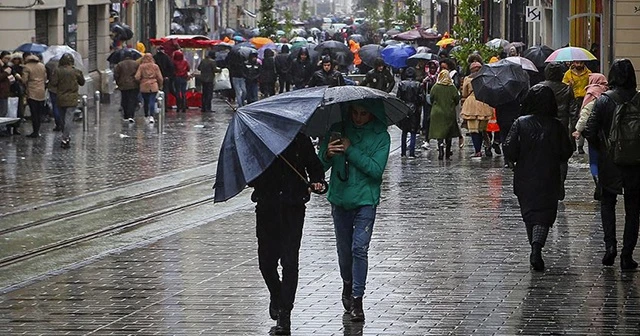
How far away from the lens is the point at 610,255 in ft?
44.0

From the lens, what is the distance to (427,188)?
20.3 metres

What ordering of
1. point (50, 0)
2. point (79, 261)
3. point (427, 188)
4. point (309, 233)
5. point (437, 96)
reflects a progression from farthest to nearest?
1. point (50, 0)
2. point (437, 96)
3. point (427, 188)
4. point (309, 233)
5. point (79, 261)

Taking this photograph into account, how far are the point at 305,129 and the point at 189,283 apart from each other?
274 centimetres

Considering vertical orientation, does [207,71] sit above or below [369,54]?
below

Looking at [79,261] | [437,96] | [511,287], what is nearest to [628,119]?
[511,287]

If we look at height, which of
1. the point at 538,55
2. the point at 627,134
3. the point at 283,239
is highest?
the point at 538,55

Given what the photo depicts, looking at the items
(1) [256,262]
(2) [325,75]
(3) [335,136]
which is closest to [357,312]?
(3) [335,136]

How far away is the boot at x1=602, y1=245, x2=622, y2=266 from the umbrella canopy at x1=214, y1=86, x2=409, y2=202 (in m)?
3.64

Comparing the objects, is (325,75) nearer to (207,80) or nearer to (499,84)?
(499,84)

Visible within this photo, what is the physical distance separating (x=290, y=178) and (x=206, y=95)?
28.5m

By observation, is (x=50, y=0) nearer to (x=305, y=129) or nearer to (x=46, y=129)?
(x=46, y=129)

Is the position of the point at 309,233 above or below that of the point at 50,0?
below

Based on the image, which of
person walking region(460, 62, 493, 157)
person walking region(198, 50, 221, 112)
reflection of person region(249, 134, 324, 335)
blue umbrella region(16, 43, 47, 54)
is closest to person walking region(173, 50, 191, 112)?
person walking region(198, 50, 221, 112)

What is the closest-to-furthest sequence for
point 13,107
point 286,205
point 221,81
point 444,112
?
1. point 286,205
2. point 444,112
3. point 13,107
4. point 221,81
